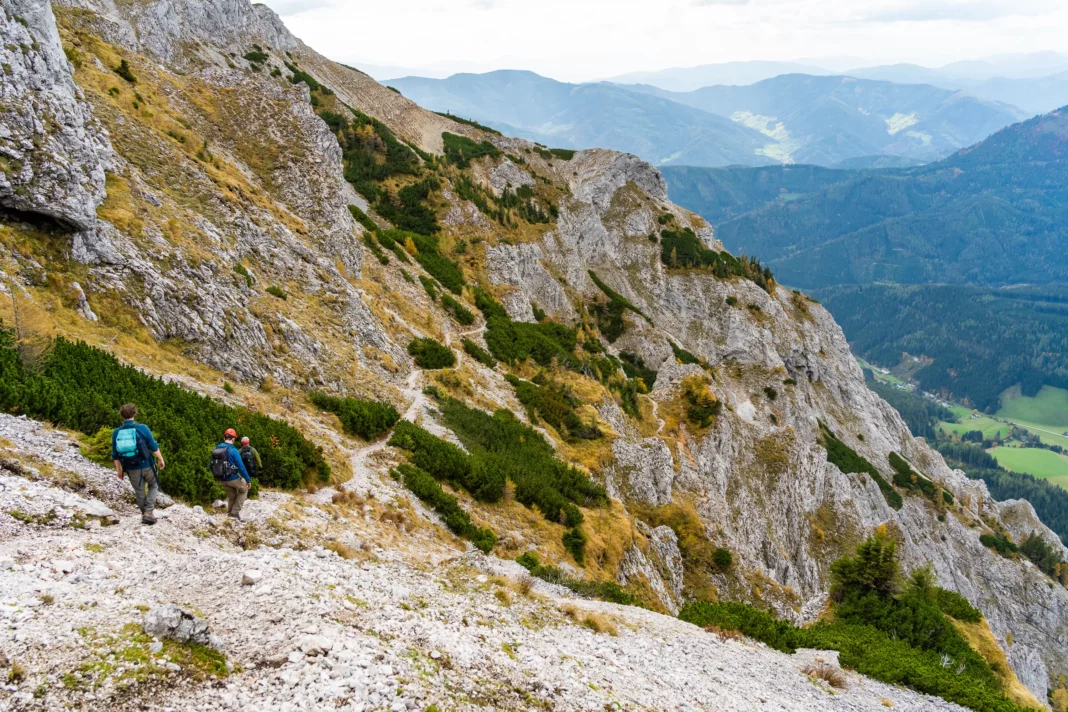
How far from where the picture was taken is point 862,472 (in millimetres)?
69938

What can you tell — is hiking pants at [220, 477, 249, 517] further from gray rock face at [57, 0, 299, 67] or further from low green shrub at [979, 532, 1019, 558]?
low green shrub at [979, 532, 1019, 558]

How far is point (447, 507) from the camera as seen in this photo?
881 inches

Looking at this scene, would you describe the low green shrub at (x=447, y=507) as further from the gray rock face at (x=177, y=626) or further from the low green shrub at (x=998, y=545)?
the low green shrub at (x=998, y=545)

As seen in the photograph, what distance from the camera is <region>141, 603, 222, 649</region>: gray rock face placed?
8.70 meters

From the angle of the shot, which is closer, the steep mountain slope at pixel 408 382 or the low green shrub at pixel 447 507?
the steep mountain slope at pixel 408 382

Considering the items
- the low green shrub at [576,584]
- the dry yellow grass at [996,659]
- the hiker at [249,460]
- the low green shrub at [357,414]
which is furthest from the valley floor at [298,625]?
the dry yellow grass at [996,659]

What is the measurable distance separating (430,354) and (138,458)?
2586cm

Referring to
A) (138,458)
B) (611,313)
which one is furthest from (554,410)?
(611,313)

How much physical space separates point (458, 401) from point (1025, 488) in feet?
750

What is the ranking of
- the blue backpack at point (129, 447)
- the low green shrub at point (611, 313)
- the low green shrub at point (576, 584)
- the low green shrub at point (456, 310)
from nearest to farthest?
1. the blue backpack at point (129, 447)
2. the low green shrub at point (576, 584)
3. the low green shrub at point (456, 310)
4. the low green shrub at point (611, 313)

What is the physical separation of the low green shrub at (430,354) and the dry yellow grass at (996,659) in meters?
30.4

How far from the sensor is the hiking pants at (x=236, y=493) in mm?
13953

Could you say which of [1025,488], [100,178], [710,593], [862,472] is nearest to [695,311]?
[862,472]

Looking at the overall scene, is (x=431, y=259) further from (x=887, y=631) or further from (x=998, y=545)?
(x=998, y=545)
